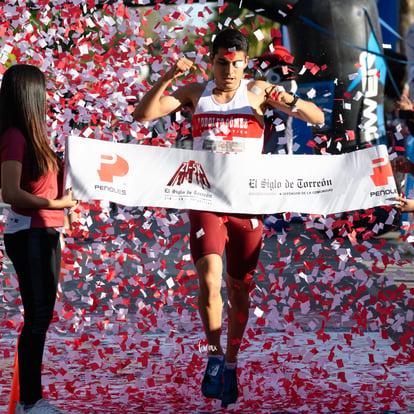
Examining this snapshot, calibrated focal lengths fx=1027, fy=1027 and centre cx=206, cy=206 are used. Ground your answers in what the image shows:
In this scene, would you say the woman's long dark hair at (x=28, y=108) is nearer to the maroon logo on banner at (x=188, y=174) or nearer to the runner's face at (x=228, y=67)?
the maroon logo on banner at (x=188, y=174)

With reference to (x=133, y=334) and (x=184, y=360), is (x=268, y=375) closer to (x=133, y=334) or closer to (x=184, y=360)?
(x=184, y=360)

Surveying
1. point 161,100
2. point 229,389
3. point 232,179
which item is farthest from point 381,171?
point 229,389

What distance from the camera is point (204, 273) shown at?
5.75m

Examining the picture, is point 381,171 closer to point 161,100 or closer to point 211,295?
point 211,295

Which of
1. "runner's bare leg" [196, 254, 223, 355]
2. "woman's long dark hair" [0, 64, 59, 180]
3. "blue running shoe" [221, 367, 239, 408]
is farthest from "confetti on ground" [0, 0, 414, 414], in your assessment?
"woman's long dark hair" [0, 64, 59, 180]

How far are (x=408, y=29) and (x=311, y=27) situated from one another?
4.80 ft

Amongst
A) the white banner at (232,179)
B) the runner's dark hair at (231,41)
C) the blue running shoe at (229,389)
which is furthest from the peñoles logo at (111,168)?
the blue running shoe at (229,389)

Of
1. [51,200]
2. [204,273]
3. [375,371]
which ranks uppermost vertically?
[51,200]

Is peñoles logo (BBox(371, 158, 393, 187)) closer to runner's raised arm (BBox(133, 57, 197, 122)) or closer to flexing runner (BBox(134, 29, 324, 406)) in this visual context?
flexing runner (BBox(134, 29, 324, 406))

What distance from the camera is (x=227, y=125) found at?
5902mm

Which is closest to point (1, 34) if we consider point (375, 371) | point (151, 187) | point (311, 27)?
point (151, 187)

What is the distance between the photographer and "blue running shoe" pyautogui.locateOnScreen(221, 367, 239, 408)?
5695 mm

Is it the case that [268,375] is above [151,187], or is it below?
below

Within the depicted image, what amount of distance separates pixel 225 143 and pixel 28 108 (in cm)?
126
